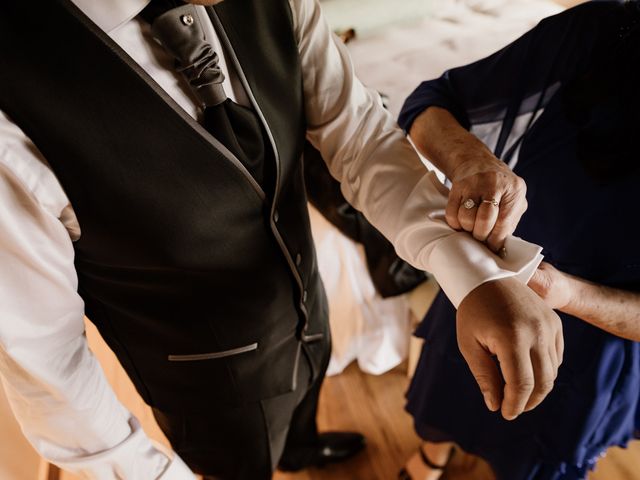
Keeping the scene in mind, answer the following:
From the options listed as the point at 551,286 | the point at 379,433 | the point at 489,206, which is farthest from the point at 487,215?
the point at 379,433

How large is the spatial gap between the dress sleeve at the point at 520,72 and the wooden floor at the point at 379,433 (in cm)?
110

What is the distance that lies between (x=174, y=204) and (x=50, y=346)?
0.69 feet

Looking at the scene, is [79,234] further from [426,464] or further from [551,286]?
[426,464]

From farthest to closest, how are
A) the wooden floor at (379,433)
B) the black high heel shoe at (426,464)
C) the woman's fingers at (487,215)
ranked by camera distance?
the wooden floor at (379,433)
the black high heel shoe at (426,464)
the woman's fingers at (487,215)

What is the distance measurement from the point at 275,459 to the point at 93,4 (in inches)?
36.8

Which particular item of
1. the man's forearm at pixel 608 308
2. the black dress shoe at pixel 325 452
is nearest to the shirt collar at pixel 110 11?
the man's forearm at pixel 608 308

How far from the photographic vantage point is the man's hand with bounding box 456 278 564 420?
1.58ft

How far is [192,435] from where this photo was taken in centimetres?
92

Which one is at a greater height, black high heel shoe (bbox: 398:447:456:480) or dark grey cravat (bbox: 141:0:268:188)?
dark grey cravat (bbox: 141:0:268:188)

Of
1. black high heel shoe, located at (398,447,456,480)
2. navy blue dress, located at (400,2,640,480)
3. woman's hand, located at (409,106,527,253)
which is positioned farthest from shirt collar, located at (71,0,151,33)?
black high heel shoe, located at (398,447,456,480)

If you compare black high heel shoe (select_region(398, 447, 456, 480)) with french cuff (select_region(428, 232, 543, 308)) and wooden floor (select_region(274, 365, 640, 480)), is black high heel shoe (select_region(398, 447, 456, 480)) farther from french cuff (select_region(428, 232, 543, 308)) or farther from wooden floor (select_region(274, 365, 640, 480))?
french cuff (select_region(428, 232, 543, 308))

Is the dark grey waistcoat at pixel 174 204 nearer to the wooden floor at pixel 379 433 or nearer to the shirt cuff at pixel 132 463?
the shirt cuff at pixel 132 463

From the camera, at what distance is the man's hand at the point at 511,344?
480 millimetres

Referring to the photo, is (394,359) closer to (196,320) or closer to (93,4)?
(196,320)
